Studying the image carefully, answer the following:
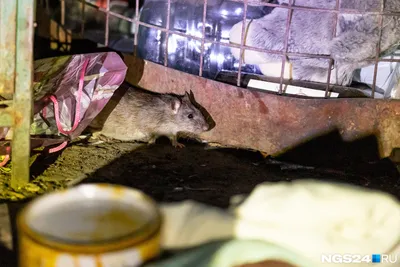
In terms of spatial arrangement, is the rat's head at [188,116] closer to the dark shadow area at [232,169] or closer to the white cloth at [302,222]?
the dark shadow area at [232,169]

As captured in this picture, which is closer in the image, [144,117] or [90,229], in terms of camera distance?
[90,229]

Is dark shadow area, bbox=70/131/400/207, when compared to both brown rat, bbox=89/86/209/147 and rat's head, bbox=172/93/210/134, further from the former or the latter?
brown rat, bbox=89/86/209/147

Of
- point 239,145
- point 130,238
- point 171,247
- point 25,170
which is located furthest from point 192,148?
point 130,238

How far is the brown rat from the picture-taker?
14.2 ft

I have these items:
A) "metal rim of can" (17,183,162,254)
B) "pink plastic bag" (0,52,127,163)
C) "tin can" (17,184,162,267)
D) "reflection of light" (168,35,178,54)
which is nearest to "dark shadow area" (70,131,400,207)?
"pink plastic bag" (0,52,127,163)

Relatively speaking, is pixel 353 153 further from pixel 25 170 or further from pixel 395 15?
pixel 25 170

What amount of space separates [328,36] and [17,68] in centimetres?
186

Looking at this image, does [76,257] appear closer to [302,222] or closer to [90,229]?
[90,229]

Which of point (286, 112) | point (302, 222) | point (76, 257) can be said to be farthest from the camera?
point (286, 112)

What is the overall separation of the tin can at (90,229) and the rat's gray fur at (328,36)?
2225 millimetres

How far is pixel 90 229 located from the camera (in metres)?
1.88

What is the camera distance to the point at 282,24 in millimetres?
4039

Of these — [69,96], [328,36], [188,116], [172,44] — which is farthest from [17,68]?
[328,36]

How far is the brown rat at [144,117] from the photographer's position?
433 cm
